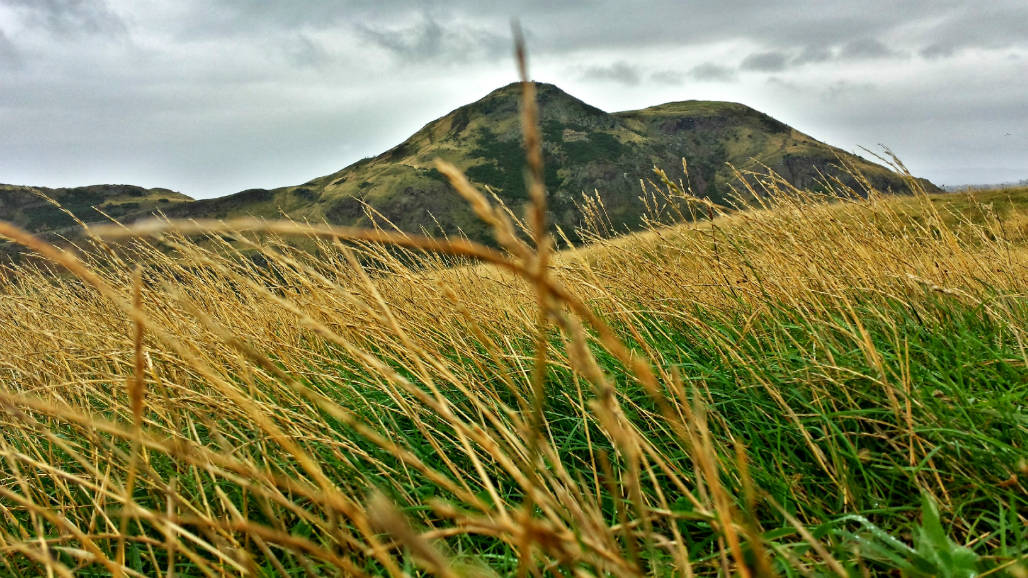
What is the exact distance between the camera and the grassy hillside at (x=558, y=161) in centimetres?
6869

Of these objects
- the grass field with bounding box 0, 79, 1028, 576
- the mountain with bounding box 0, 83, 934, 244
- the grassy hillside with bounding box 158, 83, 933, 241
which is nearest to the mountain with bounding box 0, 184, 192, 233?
the mountain with bounding box 0, 83, 934, 244

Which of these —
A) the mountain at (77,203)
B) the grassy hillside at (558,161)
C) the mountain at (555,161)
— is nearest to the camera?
the grassy hillside at (558,161)

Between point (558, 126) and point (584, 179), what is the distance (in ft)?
61.1

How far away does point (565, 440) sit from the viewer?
185cm

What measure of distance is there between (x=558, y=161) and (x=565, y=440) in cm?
8135

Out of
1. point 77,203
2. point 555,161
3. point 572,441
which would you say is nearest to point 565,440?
point 572,441

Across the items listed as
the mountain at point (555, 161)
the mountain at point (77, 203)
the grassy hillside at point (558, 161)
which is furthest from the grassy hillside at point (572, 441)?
the mountain at point (77, 203)

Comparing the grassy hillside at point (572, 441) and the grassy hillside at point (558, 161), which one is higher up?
the grassy hillside at point (558, 161)

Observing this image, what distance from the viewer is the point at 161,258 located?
3170mm

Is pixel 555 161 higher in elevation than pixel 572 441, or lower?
higher

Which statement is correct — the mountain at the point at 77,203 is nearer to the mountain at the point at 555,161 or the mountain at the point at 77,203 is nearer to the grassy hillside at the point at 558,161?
the mountain at the point at 555,161

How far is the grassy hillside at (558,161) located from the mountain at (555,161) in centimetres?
19

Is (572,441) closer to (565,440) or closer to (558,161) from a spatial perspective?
(565,440)

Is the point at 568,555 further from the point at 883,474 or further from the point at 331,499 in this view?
the point at 883,474
